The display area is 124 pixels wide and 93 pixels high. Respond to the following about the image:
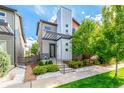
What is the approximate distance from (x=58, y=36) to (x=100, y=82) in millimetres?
2284

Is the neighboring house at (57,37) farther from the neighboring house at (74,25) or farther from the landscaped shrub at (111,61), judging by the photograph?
the landscaped shrub at (111,61)

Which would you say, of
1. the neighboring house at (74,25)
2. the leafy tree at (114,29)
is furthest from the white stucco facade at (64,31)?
the leafy tree at (114,29)

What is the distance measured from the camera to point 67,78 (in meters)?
5.94

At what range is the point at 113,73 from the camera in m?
6.47

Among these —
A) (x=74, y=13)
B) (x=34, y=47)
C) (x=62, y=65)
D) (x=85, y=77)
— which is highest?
(x=74, y=13)

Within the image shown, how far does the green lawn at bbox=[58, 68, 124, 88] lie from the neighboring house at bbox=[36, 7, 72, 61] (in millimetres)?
1092

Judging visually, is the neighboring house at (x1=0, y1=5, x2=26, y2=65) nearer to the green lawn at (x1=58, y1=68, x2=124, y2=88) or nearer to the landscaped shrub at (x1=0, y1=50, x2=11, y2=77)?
the landscaped shrub at (x1=0, y1=50, x2=11, y2=77)

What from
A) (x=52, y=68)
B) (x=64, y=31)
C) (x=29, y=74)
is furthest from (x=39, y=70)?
(x=64, y=31)

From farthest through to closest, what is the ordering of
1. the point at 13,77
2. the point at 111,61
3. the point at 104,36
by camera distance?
the point at 111,61 → the point at 104,36 → the point at 13,77

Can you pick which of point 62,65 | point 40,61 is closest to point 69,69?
point 62,65

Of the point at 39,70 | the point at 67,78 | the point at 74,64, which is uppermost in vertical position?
the point at 74,64

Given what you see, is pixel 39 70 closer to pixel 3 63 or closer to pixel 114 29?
pixel 3 63

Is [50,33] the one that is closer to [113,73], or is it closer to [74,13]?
[74,13]
